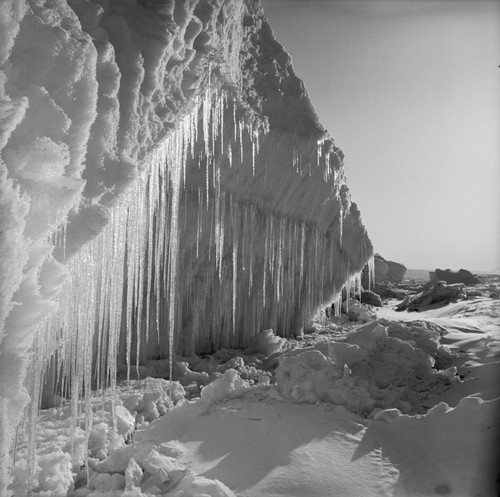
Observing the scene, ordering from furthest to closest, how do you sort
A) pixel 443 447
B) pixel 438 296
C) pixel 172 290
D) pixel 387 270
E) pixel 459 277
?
pixel 387 270 < pixel 459 277 < pixel 438 296 < pixel 172 290 < pixel 443 447

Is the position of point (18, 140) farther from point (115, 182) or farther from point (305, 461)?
point (305, 461)

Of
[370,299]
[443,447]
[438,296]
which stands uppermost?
[438,296]

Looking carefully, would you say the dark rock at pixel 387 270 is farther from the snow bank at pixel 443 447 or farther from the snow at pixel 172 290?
the snow bank at pixel 443 447

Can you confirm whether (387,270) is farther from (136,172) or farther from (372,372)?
(136,172)

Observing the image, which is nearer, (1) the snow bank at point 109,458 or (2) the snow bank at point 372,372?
(1) the snow bank at point 109,458

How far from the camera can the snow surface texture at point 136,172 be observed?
1.87 m

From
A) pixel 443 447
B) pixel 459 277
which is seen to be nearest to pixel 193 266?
pixel 443 447

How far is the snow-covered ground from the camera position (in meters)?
2.48

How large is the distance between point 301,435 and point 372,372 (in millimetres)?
1790

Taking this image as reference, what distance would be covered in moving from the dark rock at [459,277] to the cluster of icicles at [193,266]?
1291cm

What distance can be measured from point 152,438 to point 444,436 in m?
2.03

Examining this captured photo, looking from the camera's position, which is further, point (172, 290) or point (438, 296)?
point (438, 296)

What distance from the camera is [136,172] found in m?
2.62

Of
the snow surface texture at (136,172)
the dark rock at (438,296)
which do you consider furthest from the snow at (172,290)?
the dark rock at (438,296)
